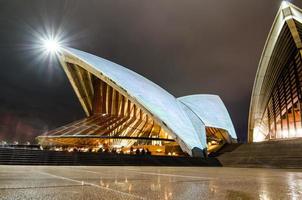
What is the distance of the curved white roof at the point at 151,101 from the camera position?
2044 cm

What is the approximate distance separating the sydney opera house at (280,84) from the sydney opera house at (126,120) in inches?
251

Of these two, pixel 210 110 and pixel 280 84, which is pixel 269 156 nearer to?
pixel 210 110

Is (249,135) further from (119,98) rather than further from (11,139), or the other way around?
(11,139)

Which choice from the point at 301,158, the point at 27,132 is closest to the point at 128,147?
the point at 301,158

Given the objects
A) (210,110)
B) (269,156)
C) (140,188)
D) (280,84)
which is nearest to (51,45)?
(210,110)

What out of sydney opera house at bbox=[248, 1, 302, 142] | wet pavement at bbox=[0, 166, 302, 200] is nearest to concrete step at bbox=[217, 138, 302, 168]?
sydney opera house at bbox=[248, 1, 302, 142]

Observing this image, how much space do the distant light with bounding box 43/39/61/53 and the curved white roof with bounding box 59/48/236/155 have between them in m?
0.68

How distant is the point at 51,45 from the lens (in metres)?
23.3

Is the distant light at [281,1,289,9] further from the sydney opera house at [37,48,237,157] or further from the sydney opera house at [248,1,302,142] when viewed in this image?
the sydney opera house at [37,48,237,157]

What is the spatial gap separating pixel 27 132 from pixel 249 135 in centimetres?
3640

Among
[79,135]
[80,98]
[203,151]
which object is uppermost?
[80,98]

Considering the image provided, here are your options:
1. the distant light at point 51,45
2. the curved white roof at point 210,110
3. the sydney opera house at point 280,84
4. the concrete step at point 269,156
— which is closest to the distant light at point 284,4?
the sydney opera house at point 280,84

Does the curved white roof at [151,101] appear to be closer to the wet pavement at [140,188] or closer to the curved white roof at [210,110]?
the curved white roof at [210,110]

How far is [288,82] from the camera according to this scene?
103 feet
